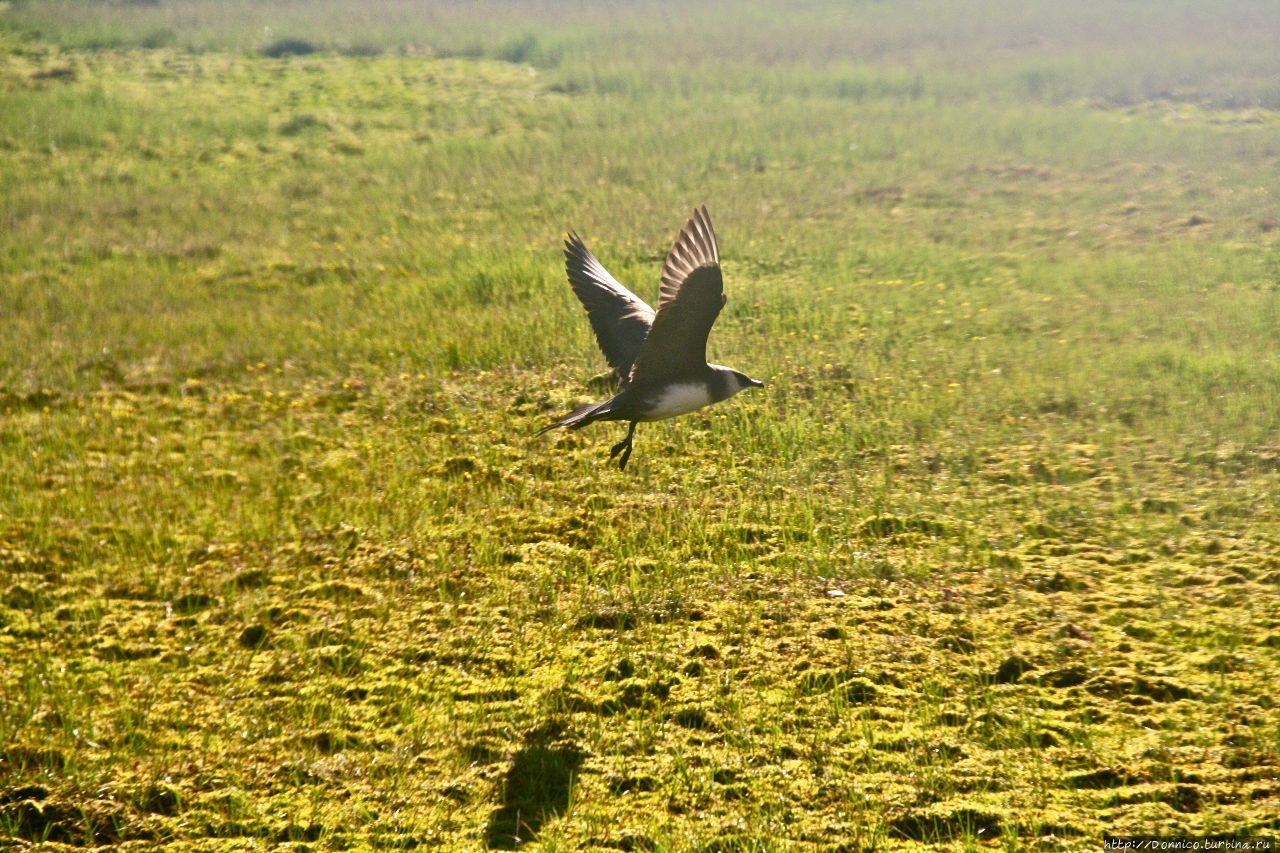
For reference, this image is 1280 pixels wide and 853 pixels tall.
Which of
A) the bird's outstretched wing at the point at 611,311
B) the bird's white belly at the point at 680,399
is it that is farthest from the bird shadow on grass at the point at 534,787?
the bird's outstretched wing at the point at 611,311

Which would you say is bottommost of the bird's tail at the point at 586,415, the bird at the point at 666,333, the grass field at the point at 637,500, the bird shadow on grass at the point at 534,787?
the bird shadow on grass at the point at 534,787

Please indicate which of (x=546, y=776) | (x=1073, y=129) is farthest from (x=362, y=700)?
(x=1073, y=129)

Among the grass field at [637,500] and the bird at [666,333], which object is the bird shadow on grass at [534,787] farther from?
the bird at [666,333]

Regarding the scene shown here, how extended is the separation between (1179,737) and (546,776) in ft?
8.63

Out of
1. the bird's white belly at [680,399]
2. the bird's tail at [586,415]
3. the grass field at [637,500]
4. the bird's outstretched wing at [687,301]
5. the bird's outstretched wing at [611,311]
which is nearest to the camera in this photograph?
the grass field at [637,500]

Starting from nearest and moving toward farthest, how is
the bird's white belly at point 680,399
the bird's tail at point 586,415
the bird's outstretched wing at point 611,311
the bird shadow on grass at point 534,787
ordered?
1. the bird shadow on grass at point 534,787
2. the bird's tail at point 586,415
3. the bird's white belly at point 680,399
4. the bird's outstretched wing at point 611,311

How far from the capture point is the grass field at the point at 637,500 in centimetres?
524

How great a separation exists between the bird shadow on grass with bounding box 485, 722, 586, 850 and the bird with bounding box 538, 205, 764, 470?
1.60 meters

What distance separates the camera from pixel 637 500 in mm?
7977

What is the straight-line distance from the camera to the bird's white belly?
6.72 meters

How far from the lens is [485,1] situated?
29.9m

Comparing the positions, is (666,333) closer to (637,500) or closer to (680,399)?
(680,399)

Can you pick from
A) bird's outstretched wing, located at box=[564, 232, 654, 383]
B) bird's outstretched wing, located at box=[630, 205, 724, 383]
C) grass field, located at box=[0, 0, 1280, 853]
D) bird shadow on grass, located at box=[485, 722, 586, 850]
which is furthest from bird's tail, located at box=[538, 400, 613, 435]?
bird shadow on grass, located at box=[485, 722, 586, 850]

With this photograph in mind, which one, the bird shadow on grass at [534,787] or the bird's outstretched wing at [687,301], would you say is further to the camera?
the bird's outstretched wing at [687,301]
